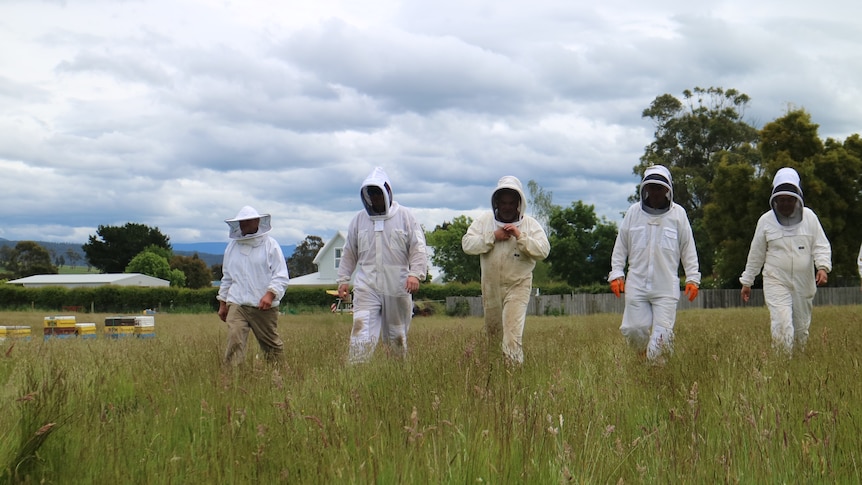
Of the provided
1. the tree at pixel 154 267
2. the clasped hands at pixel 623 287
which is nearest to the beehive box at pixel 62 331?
the clasped hands at pixel 623 287

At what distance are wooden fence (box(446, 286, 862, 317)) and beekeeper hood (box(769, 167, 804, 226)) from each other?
36.5 meters

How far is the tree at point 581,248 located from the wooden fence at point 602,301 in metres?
9.72

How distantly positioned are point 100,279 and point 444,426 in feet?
357

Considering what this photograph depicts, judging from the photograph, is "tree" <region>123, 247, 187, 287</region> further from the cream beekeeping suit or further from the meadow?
the meadow

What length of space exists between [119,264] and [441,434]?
121 m

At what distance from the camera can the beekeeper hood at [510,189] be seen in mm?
9516

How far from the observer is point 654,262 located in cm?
941

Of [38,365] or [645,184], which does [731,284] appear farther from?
[38,365]

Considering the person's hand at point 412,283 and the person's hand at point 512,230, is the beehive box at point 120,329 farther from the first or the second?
the person's hand at point 512,230

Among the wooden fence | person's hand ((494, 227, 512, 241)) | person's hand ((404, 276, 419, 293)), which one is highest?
person's hand ((494, 227, 512, 241))

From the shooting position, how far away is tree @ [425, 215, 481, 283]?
7719cm

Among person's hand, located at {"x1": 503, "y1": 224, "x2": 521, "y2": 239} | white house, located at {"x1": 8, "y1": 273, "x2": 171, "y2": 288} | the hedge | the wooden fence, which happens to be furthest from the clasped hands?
white house, located at {"x1": 8, "y1": 273, "x2": 171, "y2": 288}

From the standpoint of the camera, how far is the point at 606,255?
59.2 m

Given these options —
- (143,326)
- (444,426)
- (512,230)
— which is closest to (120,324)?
(143,326)
